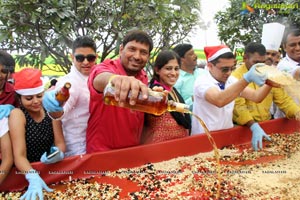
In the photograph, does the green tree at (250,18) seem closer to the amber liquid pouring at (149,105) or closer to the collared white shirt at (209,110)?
the collared white shirt at (209,110)

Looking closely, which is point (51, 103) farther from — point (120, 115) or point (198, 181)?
point (198, 181)

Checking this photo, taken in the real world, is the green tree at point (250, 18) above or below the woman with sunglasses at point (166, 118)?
above

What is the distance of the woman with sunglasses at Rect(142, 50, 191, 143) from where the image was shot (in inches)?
82.4

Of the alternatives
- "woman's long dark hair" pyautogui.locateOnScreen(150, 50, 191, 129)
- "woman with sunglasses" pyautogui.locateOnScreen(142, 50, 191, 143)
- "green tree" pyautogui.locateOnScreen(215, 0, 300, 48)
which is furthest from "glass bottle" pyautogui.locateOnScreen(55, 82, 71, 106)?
"green tree" pyautogui.locateOnScreen(215, 0, 300, 48)

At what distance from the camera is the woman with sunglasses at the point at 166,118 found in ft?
6.86

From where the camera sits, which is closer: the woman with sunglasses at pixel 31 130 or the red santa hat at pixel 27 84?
the woman with sunglasses at pixel 31 130

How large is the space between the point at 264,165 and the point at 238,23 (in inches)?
284

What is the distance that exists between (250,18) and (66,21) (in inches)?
256

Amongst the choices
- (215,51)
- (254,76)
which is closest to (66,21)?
(215,51)

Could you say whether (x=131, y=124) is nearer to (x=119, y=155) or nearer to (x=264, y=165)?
(x=119, y=155)

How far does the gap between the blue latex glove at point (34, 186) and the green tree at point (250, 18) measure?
6779 millimetres

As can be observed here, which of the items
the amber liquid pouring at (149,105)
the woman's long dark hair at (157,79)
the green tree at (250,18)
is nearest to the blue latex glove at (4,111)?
the amber liquid pouring at (149,105)

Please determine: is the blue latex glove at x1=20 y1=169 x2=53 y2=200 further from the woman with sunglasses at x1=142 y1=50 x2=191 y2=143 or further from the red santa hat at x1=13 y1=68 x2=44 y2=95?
the woman with sunglasses at x1=142 y1=50 x2=191 y2=143

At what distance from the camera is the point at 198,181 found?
1637 millimetres
